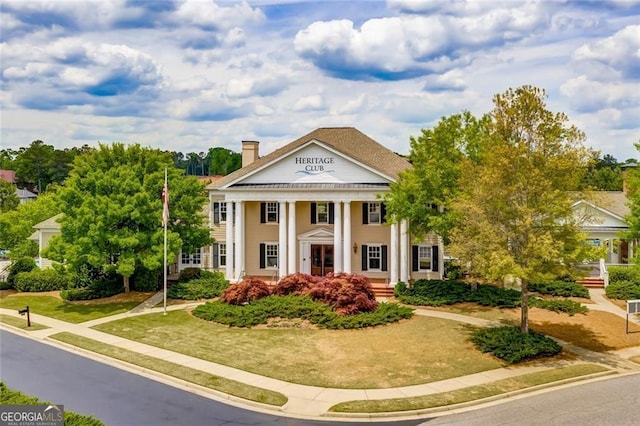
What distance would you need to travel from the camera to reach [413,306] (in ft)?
104

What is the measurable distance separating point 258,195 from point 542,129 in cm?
1934

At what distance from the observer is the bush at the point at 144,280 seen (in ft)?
118

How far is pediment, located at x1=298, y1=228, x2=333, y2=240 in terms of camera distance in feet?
124

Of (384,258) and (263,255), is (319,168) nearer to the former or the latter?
(384,258)

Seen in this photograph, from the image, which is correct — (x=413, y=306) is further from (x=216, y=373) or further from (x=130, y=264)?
(x=130, y=264)

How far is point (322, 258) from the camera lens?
126 feet

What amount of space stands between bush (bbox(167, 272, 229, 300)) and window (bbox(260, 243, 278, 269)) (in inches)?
155

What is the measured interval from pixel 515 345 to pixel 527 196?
20.1 feet

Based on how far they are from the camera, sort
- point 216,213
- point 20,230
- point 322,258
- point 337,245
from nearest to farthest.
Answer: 1. point 337,245
2. point 322,258
3. point 20,230
4. point 216,213

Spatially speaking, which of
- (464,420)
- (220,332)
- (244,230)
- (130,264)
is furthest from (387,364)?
(244,230)

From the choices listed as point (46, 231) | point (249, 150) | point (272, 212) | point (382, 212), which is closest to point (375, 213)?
point (382, 212)

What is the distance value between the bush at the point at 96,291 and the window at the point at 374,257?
53.5 ft

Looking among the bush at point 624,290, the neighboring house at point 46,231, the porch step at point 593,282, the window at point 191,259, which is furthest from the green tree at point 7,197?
the bush at point 624,290

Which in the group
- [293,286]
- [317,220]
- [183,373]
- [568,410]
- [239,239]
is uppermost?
[317,220]
